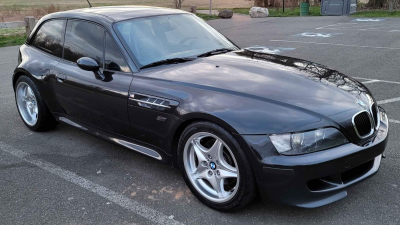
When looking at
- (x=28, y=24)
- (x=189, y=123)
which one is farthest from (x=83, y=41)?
(x=28, y=24)

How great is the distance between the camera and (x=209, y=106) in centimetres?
310

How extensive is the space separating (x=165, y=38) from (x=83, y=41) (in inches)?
37.2

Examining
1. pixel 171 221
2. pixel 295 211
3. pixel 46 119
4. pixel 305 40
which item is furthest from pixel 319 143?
pixel 305 40

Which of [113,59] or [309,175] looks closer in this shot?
[309,175]

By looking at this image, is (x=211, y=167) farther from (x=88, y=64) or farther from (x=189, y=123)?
(x=88, y=64)

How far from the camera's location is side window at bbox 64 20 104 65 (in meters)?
4.16

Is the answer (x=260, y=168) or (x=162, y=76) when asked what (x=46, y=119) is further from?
(x=260, y=168)

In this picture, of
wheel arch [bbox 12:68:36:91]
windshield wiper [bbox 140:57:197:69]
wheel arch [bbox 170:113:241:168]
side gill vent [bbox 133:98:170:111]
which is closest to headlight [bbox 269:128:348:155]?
wheel arch [bbox 170:113:241:168]

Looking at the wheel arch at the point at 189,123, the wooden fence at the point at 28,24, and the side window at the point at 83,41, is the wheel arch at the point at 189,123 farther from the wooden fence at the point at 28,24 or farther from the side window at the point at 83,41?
the wooden fence at the point at 28,24

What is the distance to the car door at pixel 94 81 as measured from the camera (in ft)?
12.6

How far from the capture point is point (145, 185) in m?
3.73

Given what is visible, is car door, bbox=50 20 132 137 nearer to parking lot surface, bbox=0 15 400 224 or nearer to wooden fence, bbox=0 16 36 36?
parking lot surface, bbox=0 15 400 224

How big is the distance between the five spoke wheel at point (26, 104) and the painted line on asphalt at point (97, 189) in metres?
0.60

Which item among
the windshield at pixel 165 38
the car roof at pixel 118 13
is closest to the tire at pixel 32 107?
the car roof at pixel 118 13
